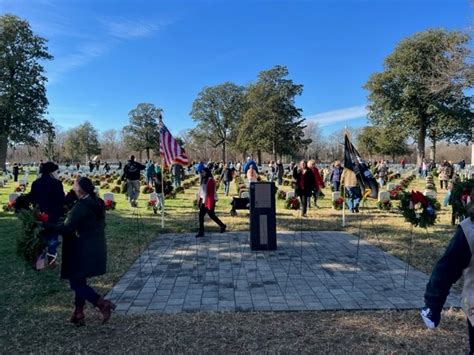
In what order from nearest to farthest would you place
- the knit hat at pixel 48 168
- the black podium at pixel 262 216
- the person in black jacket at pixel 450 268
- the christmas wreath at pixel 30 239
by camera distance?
the person in black jacket at pixel 450 268, the christmas wreath at pixel 30 239, the knit hat at pixel 48 168, the black podium at pixel 262 216

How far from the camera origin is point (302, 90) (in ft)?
200

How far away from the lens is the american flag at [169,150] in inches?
415

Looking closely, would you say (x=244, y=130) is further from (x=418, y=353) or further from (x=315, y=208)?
(x=418, y=353)

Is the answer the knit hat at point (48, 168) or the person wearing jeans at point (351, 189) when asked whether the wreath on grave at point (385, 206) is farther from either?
the knit hat at point (48, 168)

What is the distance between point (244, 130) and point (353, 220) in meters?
49.2

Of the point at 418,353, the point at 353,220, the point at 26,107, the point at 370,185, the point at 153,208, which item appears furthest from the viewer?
the point at 26,107

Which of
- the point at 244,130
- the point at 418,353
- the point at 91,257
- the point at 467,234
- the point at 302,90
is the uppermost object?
the point at 302,90

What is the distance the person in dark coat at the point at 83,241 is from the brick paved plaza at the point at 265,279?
0.90m

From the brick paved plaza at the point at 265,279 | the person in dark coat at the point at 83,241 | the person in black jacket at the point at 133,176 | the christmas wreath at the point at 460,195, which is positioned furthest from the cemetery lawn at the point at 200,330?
the person in black jacket at the point at 133,176

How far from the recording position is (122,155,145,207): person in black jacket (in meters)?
15.0

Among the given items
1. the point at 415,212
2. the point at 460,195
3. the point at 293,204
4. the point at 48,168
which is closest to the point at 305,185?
the point at 293,204

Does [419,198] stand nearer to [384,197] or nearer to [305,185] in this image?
[305,185]

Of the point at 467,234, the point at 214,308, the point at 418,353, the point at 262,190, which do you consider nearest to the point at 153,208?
the point at 262,190

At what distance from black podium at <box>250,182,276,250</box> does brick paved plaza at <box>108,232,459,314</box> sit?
0.29 m
